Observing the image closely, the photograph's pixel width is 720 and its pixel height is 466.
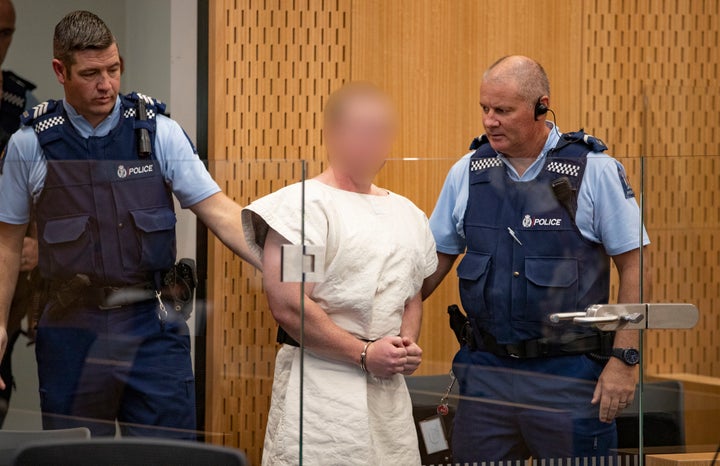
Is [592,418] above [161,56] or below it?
below

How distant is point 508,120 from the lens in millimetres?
3430

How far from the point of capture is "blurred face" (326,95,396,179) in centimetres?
306

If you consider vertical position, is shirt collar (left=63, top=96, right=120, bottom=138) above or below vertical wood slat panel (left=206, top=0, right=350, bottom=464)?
below

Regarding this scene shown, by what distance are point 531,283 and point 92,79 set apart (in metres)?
1.50

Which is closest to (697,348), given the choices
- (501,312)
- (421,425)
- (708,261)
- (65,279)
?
(708,261)

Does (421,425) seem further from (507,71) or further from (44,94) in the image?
(44,94)

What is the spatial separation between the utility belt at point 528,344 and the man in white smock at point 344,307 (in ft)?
0.59

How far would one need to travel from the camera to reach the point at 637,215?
10.6 feet

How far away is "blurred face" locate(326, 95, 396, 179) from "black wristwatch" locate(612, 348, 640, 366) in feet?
2.83

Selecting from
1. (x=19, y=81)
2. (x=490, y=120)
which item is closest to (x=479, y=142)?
(x=490, y=120)

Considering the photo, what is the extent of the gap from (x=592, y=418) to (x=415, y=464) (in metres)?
0.54

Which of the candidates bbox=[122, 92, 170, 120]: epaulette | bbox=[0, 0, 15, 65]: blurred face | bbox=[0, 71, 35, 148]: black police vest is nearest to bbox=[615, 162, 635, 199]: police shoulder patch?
bbox=[122, 92, 170, 120]: epaulette

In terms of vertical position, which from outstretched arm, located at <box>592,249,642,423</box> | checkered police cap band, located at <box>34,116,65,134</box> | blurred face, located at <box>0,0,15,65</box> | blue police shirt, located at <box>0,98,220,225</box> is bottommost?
outstretched arm, located at <box>592,249,642,423</box>

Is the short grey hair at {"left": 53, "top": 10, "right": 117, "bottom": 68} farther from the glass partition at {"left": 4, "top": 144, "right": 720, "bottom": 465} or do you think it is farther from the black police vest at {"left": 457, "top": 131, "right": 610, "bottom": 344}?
the black police vest at {"left": 457, "top": 131, "right": 610, "bottom": 344}
